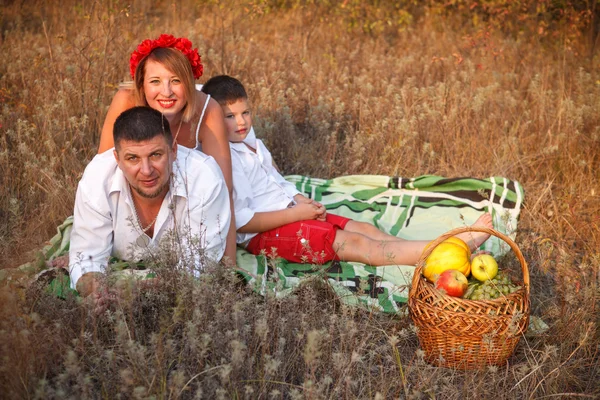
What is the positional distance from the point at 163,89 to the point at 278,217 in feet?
3.82

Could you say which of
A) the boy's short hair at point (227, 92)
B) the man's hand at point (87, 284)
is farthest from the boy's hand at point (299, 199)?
the man's hand at point (87, 284)

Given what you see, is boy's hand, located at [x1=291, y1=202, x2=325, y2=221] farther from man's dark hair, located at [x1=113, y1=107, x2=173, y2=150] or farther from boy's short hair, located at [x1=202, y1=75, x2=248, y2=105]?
man's dark hair, located at [x1=113, y1=107, x2=173, y2=150]

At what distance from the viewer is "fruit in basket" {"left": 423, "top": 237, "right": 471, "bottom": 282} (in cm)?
341

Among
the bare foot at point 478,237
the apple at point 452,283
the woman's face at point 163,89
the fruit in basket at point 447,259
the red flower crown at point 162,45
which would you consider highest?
the red flower crown at point 162,45

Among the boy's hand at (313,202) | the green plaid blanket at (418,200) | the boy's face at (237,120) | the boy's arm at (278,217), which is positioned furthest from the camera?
the green plaid blanket at (418,200)

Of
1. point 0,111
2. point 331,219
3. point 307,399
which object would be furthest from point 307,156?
point 307,399

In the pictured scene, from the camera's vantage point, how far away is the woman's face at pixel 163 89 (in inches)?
169

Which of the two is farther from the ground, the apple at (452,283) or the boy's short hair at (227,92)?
the boy's short hair at (227,92)

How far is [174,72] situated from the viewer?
4285 millimetres

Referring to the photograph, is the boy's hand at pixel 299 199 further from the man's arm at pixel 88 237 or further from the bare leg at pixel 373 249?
the man's arm at pixel 88 237

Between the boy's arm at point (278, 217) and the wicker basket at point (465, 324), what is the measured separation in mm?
1317

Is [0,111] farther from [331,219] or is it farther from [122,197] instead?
[331,219]

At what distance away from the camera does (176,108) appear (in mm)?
4324

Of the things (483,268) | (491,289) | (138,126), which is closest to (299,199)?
(138,126)
